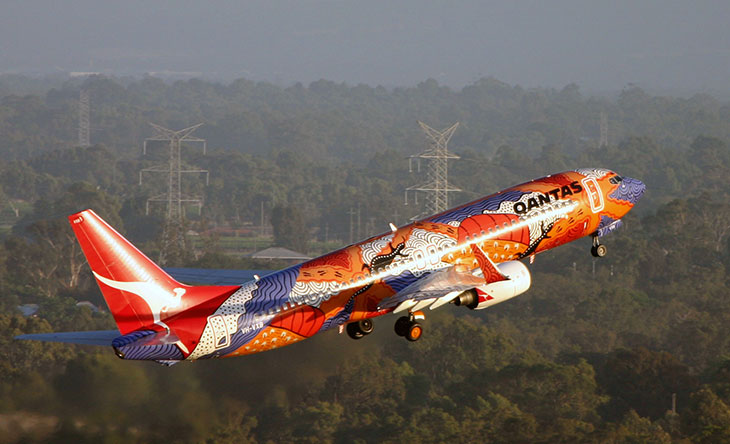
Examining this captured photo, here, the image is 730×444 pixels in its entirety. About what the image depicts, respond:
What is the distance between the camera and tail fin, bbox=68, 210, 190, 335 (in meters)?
39.7

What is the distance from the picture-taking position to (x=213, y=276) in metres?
50.5

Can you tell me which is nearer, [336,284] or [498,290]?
[336,284]

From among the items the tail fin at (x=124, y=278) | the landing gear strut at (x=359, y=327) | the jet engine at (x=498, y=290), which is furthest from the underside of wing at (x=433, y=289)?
the tail fin at (x=124, y=278)

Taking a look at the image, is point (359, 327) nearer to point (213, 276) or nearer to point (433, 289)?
point (433, 289)

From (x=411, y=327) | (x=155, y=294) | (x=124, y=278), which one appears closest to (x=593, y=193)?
(x=411, y=327)

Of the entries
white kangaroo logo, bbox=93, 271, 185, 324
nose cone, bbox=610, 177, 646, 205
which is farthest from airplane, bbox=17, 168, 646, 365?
nose cone, bbox=610, 177, 646, 205

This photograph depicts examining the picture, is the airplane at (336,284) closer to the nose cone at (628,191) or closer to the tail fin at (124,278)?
the tail fin at (124,278)

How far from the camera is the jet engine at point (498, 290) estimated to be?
48250 millimetres

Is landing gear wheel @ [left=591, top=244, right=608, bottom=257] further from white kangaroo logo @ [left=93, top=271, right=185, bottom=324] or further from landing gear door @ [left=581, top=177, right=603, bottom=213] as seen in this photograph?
white kangaroo logo @ [left=93, top=271, right=185, bottom=324]

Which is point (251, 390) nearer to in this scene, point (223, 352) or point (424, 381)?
point (223, 352)

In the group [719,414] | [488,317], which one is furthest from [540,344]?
[719,414]

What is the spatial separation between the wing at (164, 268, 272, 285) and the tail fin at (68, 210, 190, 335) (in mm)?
5382

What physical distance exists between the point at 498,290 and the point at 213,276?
487 inches

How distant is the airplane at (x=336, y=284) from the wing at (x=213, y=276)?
12.5 ft
